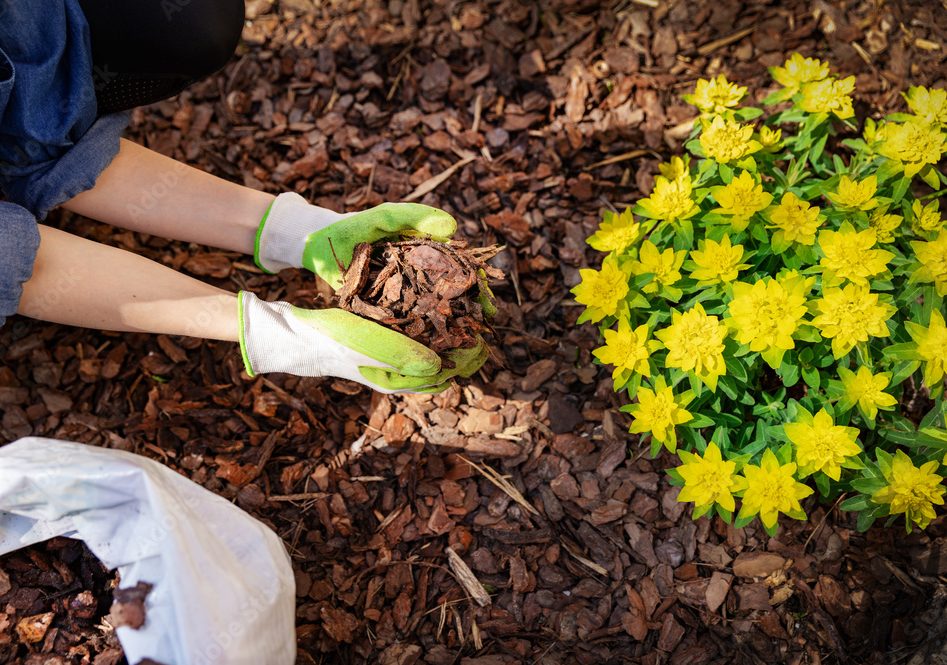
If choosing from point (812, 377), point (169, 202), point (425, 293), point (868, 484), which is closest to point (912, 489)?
point (868, 484)

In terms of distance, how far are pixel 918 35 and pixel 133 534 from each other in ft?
9.73

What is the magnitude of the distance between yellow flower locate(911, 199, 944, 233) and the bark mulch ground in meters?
0.81

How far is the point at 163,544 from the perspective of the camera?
152 cm

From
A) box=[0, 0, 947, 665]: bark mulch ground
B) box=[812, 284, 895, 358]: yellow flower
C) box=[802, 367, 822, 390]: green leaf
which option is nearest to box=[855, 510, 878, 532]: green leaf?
box=[0, 0, 947, 665]: bark mulch ground

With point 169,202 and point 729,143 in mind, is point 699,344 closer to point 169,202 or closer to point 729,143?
point 729,143

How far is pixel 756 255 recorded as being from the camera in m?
1.82

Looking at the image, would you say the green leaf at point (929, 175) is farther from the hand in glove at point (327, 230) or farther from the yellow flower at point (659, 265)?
the hand in glove at point (327, 230)

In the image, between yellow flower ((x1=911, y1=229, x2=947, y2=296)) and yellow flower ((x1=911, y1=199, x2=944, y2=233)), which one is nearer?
yellow flower ((x1=911, y1=229, x2=947, y2=296))

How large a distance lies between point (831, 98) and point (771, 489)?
104 centimetres

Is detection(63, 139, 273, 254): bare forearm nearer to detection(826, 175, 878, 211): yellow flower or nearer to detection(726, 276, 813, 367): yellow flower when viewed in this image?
detection(726, 276, 813, 367): yellow flower

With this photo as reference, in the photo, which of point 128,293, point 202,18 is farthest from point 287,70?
point 128,293

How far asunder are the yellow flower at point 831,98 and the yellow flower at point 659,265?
0.56 metres

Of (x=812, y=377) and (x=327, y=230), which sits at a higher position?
(x=327, y=230)

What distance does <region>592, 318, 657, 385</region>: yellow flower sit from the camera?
1.72 metres
